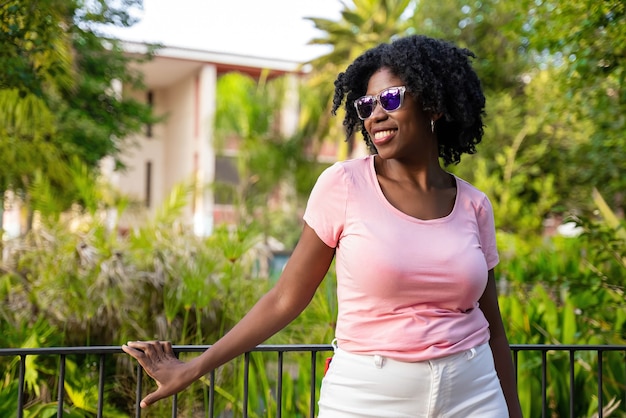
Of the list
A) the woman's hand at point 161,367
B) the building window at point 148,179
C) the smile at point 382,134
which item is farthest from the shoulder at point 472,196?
the building window at point 148,179

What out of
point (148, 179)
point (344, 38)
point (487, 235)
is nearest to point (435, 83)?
point (487, 235)

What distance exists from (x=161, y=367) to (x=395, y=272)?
2.10ft

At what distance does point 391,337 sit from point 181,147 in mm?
33179

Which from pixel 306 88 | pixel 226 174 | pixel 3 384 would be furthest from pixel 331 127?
pixel 3 384

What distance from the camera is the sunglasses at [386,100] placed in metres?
1.88

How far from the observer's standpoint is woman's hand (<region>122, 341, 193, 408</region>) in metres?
1.86

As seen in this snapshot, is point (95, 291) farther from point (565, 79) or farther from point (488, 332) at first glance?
point (488, 332)

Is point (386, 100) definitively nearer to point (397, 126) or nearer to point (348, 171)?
point (397, 126)

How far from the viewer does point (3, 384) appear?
15.5 ft

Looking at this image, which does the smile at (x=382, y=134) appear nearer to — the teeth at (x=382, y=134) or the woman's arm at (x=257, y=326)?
the teeth at (x=382, y=134)

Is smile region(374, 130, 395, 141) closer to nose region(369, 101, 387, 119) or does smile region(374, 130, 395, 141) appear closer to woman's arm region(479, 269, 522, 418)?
nose region(369, 101, 387, 119)

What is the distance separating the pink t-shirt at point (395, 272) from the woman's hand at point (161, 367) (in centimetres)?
41

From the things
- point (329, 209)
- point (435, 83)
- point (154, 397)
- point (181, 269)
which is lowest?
point (154, 397)

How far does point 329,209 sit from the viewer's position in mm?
1801
